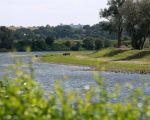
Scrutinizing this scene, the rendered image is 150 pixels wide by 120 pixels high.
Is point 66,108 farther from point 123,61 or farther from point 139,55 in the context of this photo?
point 139,55

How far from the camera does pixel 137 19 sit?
109 meters

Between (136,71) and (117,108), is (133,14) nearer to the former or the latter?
(136,71)

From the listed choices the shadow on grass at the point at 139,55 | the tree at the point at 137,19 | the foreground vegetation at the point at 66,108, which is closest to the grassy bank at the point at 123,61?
the shadow on grass at the point at 139,55

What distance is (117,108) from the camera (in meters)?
9.08

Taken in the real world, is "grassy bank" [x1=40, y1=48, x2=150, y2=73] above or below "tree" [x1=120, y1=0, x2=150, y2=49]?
below

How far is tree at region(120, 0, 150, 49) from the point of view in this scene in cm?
10638

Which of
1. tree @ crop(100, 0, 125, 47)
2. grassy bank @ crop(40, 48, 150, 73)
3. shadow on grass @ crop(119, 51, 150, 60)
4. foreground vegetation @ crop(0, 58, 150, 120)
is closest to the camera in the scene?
foreground vegetation @ crop(0, 58, 150, 120)

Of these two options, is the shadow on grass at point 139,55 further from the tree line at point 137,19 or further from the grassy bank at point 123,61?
the tree line at point 137,19

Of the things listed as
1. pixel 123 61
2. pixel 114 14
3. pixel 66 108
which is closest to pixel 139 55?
pixel 123 61

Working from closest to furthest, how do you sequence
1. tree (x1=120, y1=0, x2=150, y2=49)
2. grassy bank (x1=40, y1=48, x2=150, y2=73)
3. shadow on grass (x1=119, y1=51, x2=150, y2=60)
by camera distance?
grassy bank (x1=40, y1=48, x2=150, y2=73)
shadow on grass (x1=119, y1=51, x2=150, y2=60)
tree (x1=120, y1=0, x2=150, y2=49)

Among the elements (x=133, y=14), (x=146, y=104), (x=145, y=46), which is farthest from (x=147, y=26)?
(x=146, y=104)

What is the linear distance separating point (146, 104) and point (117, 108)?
1061 millimetres

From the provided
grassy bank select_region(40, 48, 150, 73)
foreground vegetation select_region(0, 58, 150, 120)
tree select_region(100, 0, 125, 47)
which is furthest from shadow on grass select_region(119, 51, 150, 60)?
foreground vegetation select_region(0, 58, 150, 120)

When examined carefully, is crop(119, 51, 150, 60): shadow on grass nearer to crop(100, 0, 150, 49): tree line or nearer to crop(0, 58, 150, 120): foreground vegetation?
crop(100, 0, 150, 49): tree line
